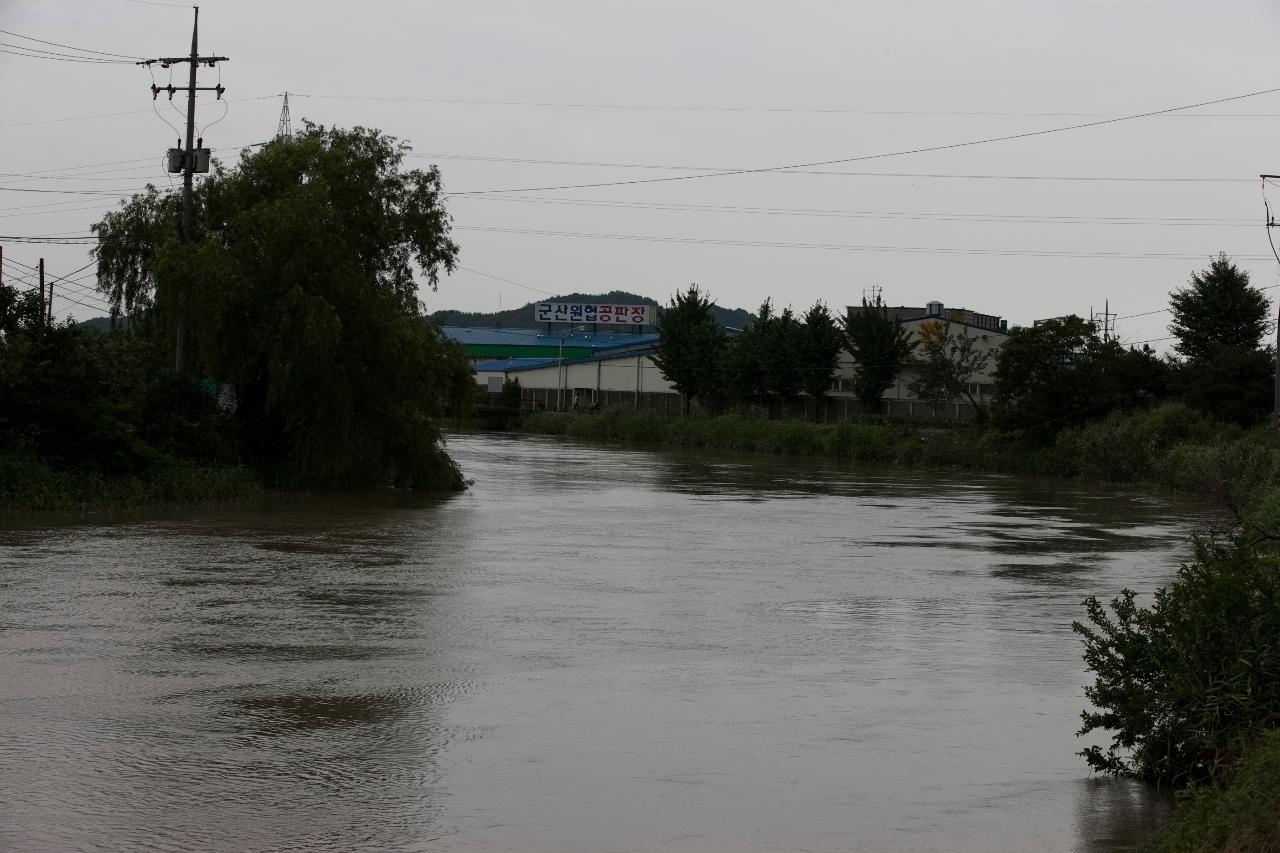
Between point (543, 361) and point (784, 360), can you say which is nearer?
point (784, 360)

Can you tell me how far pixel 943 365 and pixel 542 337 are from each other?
65.3 metres

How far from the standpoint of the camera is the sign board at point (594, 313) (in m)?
Answer: 127

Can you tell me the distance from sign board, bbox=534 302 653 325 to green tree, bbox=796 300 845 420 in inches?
1927

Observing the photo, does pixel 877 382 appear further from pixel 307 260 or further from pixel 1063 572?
pixel 1063 572

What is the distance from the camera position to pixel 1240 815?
22.7 feet

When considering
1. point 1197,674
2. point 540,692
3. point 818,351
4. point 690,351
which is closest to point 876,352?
point 818,351

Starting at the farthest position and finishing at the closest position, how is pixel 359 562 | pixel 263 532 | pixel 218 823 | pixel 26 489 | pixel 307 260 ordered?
pixel 307 260
pixel 26 489
pixel 263 532
pixel 359 562
pixel 218 823

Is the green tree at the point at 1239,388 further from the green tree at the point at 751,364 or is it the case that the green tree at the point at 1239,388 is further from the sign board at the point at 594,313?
the sign board at the point at 594,313

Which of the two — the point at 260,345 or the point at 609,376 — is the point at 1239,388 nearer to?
the point at 260,345

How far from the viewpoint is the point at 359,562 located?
21406mm

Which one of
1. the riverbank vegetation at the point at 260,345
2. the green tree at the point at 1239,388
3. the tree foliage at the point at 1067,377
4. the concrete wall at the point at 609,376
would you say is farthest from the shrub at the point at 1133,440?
the concrete wall at the point at 609,376

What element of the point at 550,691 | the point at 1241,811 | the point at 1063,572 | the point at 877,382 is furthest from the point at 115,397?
the point at 877,382

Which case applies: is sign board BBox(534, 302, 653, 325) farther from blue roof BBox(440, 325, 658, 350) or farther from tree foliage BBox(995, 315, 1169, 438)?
tree foliage BBox(995, 315, 1169, 438)

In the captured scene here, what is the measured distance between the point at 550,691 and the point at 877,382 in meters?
65.2
